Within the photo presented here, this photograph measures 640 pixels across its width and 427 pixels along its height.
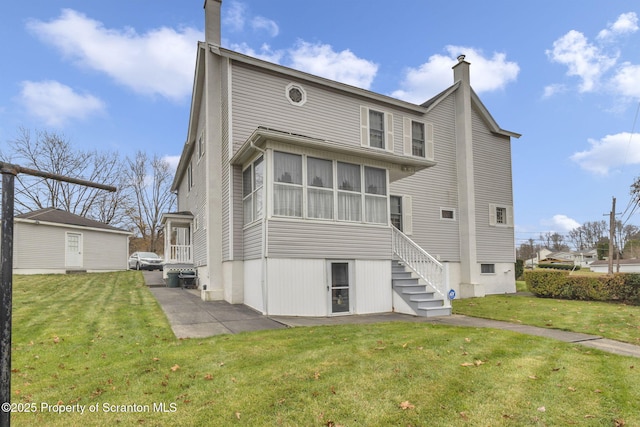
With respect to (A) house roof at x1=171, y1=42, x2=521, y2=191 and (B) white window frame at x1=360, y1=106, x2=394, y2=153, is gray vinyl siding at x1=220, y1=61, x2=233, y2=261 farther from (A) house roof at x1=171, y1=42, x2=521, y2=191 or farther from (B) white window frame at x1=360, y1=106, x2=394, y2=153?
(B) white window frame at x1=360, y1=106, x2=394, y2=153

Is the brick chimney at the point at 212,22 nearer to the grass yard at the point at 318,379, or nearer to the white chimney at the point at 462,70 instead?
the grass yard at the point at 318,379

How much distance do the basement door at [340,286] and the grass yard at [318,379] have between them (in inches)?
101

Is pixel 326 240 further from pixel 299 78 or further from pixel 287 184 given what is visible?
pixel 299 78

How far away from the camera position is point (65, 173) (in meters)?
33.7

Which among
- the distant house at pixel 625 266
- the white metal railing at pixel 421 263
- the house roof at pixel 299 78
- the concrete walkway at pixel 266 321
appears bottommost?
the distant house at pixel 625 266

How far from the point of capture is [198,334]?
6965mm

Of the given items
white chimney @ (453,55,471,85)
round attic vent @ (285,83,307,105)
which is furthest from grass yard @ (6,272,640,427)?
white chimney @ (453,55,471,85)

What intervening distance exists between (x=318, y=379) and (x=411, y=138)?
12087 mm

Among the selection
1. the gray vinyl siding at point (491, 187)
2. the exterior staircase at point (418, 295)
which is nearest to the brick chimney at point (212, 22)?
the exterior staircase at point (418, 295)

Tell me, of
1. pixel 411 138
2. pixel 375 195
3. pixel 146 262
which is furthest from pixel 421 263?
pixel 146 262

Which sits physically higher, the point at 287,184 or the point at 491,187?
the point at 491,187

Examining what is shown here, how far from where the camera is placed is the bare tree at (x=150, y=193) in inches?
1538

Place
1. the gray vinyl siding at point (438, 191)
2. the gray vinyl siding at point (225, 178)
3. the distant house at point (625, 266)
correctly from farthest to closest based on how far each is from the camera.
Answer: the distant house at point (625, 266), the gray vinyl siding at point (438, 191), the gray vinyl siding at point (225, 178)

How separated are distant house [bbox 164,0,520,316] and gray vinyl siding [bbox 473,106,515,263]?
0.07 m
